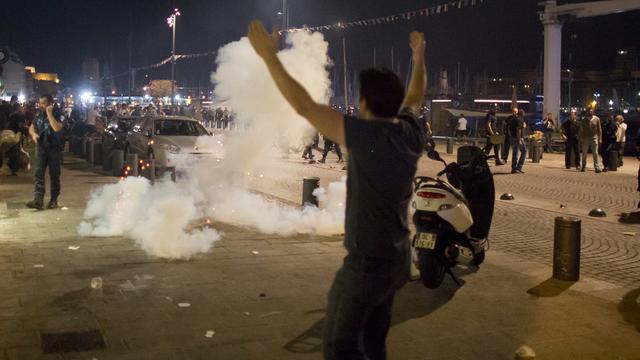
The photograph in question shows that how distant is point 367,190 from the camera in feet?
10.5

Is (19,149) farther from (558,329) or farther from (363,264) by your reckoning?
(363,264)

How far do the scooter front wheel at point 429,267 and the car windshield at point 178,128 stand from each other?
13787 mm

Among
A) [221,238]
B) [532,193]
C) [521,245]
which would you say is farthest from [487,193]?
[532,193]

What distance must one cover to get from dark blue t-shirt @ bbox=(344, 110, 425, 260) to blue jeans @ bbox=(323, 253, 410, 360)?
0.06 m

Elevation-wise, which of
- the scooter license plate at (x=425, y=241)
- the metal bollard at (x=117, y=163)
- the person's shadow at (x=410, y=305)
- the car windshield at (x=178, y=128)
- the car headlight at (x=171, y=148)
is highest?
the car windshield at (x=178, y=128)

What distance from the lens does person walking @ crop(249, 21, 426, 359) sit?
123 inches

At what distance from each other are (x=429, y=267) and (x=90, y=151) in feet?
58.6

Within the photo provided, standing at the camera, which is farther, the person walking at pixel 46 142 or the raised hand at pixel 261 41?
the person walking at pixel 46 142

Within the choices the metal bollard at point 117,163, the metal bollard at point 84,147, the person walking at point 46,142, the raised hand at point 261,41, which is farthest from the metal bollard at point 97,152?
the raised hand at point 261,41

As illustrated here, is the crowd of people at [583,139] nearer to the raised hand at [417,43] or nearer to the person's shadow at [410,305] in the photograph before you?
the person's shadow at [410,305]

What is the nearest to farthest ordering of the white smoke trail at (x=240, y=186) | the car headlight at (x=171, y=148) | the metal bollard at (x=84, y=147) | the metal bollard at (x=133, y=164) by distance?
the white smoke trail at (x=240, y=186) < the metal bollard at (x=133, y=164) < the car headlight at (x=171, y=148) < the metal bollard at (x=84, y=147)

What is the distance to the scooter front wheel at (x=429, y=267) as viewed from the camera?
22.7ft

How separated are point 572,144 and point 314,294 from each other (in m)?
17.9

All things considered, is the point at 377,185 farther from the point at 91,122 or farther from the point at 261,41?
the point at 91,122
